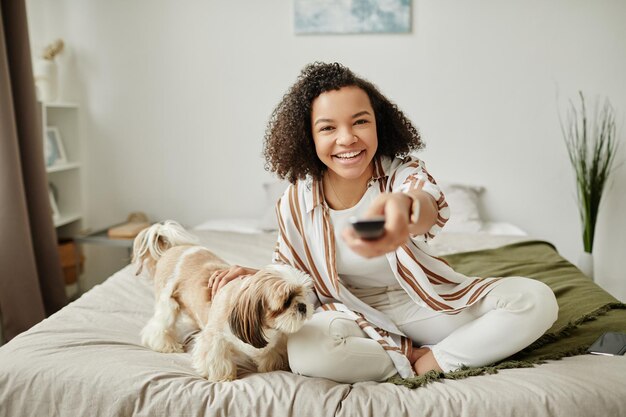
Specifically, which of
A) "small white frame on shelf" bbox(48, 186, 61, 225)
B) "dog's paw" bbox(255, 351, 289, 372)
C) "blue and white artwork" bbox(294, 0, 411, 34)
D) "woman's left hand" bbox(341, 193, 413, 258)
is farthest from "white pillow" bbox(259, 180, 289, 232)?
"woman's left hand" bbox(341, 193, 413, 258)

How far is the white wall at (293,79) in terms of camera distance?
3430 mm

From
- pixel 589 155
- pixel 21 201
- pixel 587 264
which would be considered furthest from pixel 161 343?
pixel 589 155

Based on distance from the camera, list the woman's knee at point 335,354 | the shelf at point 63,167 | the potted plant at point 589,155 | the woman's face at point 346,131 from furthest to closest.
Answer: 1. the shelf at point 63,167
2. the potted plant at point 589,155
3. the woman's face at point 346,131
4. the woman's knee at point 335,354

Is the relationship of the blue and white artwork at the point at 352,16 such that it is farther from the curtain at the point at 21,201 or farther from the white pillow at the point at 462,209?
the curtain at the point at 21,201

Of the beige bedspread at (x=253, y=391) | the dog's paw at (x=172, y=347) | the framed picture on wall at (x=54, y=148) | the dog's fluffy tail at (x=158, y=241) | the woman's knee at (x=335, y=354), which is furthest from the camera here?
the framed picture on wall at (x=54, y=148)

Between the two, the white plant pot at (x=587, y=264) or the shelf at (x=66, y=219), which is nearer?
the white plant pot at (x=587, y=264)

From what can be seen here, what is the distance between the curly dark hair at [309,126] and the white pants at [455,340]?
18.0 inches

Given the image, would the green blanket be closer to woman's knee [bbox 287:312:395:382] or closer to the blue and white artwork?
woman's knee [bbox 287:312:395:382]

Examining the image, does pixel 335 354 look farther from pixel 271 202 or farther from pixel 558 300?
pixel 271 202

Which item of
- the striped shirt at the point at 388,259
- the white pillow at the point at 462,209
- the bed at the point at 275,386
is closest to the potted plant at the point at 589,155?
the white pillow at the point at 462,209

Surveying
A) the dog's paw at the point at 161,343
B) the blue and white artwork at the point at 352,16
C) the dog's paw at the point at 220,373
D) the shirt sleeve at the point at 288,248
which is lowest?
the dog's paw at the point at 161,343

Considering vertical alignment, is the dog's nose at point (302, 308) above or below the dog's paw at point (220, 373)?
above

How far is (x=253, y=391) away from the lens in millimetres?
1361

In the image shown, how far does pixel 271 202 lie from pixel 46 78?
1545 millimetres
